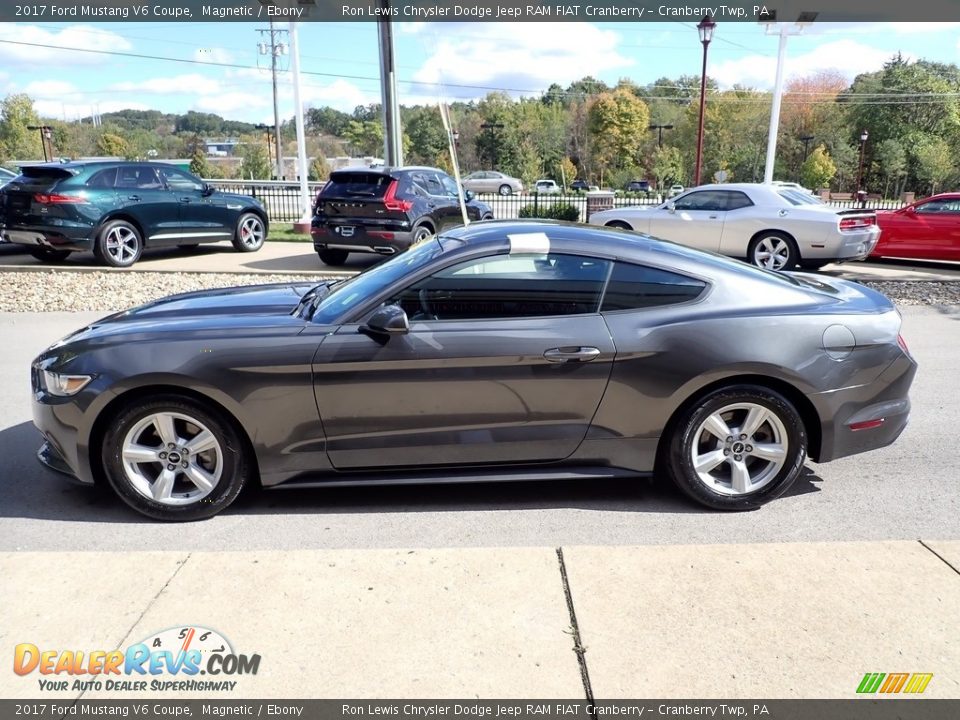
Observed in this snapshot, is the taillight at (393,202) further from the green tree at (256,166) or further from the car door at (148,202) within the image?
the green tree at (256,166)

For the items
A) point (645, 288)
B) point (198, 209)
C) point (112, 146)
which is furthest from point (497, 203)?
point (112, 146)

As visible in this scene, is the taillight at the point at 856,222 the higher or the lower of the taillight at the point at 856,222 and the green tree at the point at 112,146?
the lower

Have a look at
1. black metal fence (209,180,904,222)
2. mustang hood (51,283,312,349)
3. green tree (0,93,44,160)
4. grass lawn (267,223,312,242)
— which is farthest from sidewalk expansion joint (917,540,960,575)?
green tree (0,93,44,160)

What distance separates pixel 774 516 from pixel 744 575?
2.66 feet

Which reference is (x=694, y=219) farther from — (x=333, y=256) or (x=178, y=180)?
(x=178, y=180)

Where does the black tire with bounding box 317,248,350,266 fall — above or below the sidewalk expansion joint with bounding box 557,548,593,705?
above

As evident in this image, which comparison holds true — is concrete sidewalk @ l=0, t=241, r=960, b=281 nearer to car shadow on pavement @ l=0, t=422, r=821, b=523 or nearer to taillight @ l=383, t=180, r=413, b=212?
taillight @ l=383, t=180, r=413, b=212

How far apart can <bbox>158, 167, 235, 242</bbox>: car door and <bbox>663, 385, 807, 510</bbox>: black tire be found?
37.1 ft

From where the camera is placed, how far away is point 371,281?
406cm

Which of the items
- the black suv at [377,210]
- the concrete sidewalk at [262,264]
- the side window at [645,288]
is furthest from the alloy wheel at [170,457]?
the black suv at [377,210]

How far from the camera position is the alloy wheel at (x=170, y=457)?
370 centimetres

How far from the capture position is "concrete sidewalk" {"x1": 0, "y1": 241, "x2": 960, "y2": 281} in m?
11.7

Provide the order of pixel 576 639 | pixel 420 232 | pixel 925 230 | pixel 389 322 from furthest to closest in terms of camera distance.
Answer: pixel 925 230
pixel 420 232
pixel 389 322
pixel 576 639

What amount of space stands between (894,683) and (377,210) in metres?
10.1
